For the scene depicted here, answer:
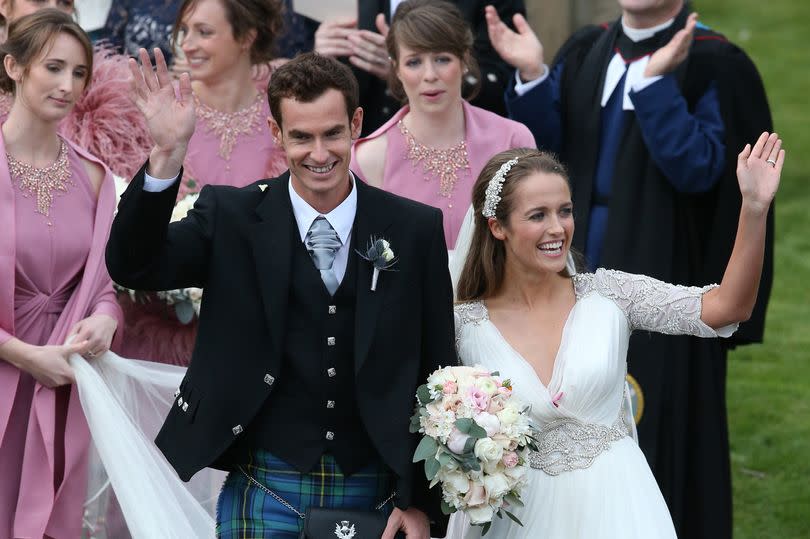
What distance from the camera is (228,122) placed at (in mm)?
6832

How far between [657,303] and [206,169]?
246 centimetres

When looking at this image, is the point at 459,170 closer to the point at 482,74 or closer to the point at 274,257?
the point at 482,74

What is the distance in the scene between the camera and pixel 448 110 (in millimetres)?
6367

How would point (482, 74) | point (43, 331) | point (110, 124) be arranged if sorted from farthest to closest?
point (482, 74), point (110, 124), point (43, 331)

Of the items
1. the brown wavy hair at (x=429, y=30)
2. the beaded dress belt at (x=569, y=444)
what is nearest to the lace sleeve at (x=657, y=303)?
the beaded dress belt at (x=569, y=444)

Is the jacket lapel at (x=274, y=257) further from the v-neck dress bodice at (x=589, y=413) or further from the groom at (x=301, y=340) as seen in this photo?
the v-neck dress bodice at (x=589, y=413)

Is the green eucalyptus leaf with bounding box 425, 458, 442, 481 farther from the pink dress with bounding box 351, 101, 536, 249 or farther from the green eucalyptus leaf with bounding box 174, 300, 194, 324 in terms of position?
the green eucalyptus leaf with bounding box 174, 300, 194, 324

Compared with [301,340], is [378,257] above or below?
above

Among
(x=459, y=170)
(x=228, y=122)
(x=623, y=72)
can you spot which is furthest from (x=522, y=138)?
(x=228, y=122)

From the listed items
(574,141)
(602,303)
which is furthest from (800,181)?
(602,303)

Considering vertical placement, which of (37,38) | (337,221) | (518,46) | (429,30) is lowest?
(337,221)

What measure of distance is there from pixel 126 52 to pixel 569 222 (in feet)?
9.83

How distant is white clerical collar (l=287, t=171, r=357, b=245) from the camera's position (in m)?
4.62

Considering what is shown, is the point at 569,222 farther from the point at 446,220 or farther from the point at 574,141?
the point at 574,141
